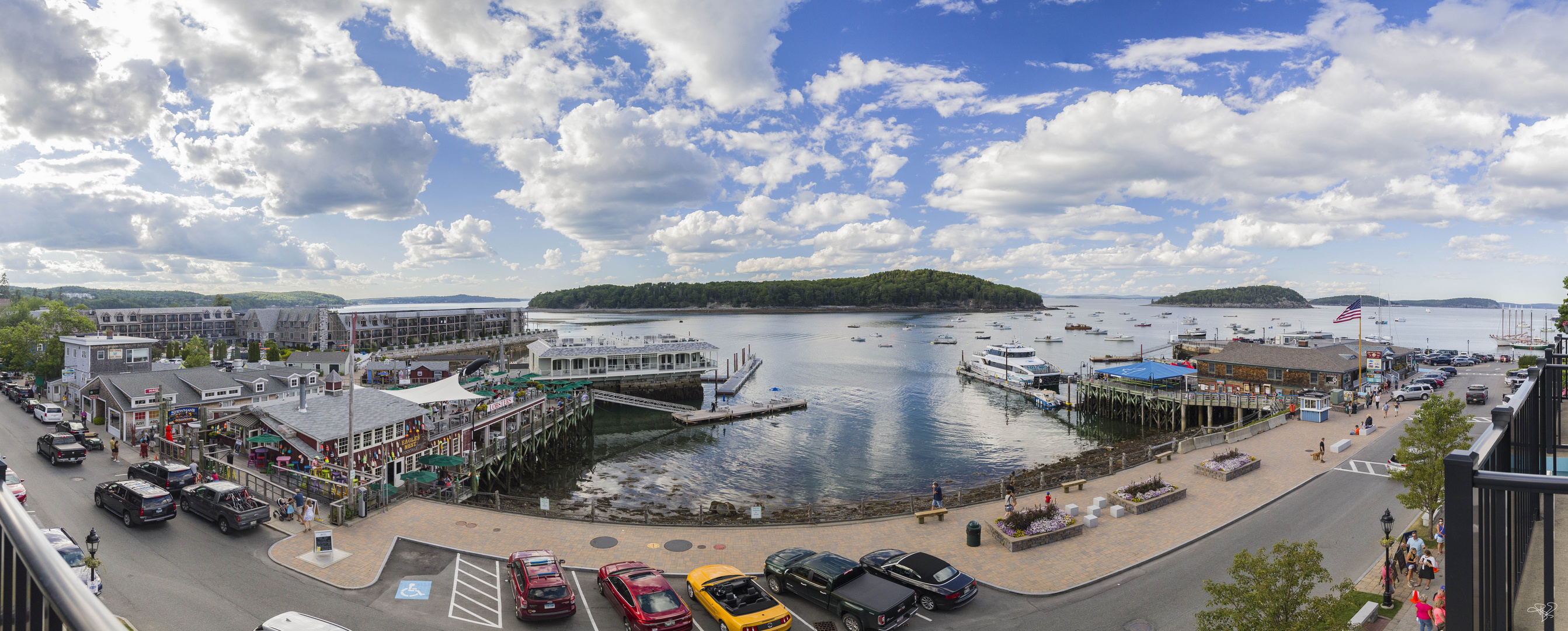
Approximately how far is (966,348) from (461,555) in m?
120

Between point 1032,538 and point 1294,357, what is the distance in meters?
51.1

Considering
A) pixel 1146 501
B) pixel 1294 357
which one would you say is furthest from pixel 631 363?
pixel 1294 357

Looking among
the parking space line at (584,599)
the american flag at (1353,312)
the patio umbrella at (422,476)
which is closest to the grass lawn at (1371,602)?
the parking space line at (584,599)

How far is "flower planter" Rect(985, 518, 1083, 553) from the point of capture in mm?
22703

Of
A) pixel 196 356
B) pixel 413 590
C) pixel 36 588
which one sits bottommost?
pixel 413 590

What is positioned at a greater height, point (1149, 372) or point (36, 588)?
point (36, 588)

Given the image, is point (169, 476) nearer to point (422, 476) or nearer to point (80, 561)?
point (422, 476)

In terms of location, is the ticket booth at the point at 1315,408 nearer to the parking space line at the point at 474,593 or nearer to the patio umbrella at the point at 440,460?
the parking space line at the point at 474,593

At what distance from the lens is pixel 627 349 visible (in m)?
73.2

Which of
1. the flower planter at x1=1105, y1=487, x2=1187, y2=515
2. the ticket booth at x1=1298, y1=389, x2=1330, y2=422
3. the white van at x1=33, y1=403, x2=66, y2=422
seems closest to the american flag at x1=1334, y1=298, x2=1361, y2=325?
the ticket booth at x1=1298, y1=389, x2=1330, y2=422

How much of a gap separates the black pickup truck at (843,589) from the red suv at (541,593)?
5898 millimetres

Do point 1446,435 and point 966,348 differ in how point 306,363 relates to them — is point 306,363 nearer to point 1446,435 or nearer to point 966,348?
point 1446,435

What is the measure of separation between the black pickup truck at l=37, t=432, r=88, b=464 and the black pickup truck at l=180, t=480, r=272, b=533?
14.1 metres

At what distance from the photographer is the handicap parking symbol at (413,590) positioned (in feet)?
62.1
